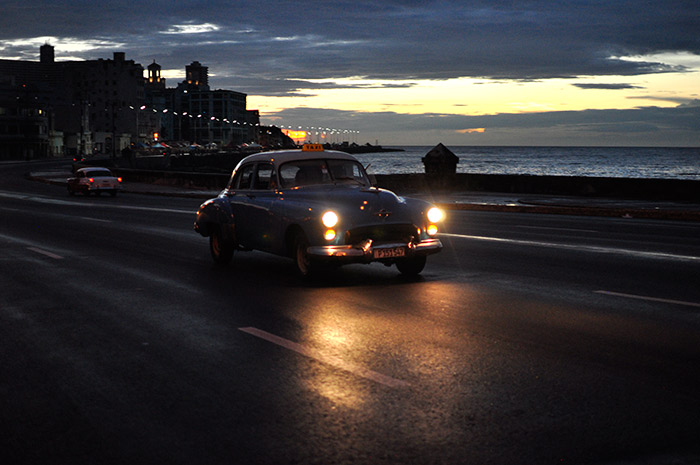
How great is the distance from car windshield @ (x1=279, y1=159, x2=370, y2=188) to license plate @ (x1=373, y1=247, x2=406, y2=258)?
1676mm

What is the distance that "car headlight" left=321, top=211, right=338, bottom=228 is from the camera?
10961 millimetres

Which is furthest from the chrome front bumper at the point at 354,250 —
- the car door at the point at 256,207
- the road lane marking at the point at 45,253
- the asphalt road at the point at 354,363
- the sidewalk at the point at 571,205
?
the sidewalk at the point at 571,205

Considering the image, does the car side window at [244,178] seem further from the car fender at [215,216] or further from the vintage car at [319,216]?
the car fender at [215,216]

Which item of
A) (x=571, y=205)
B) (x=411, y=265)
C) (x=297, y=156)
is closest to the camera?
(x=411, y=265)

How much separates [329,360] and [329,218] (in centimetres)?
424

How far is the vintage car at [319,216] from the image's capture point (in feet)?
36.1

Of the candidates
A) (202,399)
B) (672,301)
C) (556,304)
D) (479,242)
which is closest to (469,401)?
(202,399)

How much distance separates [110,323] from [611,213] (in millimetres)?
20695

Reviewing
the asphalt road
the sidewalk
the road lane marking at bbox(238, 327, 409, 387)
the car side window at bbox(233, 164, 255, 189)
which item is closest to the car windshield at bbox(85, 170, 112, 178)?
the sidewalk

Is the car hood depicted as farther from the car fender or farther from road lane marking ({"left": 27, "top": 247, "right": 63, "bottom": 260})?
road lane marking ({"left": 27, "top": 247, "right": 63, "bottom": 260})

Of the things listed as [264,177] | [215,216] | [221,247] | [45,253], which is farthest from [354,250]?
[45,253]

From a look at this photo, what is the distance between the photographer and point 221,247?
13.6m

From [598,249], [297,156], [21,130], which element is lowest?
[598,249]

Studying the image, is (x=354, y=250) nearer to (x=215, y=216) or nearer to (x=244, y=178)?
(x=244, y=178)
